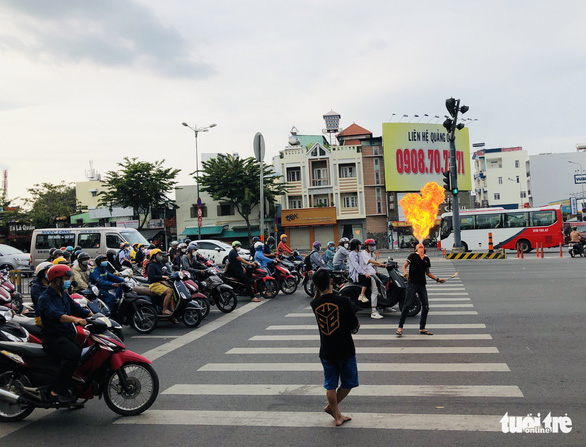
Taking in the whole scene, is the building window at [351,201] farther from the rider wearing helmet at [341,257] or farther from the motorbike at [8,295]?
the motorbike at [8,295]

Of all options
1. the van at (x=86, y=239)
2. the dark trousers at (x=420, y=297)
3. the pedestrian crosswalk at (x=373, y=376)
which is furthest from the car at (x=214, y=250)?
the dark trousers at (x=420, y=297)

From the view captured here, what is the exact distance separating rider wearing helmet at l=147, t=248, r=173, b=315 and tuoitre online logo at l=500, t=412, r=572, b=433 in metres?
7.46

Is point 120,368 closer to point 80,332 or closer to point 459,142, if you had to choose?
point 80,332

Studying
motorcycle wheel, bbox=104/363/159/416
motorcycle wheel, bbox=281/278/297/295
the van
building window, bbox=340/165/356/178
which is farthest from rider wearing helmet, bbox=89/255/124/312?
building window, bbox=340/165/356/178

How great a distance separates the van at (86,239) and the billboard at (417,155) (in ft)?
114

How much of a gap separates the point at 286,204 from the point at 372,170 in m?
9.48

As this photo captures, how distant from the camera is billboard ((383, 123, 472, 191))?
54594 mm

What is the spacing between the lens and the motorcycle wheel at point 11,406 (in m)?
5.72

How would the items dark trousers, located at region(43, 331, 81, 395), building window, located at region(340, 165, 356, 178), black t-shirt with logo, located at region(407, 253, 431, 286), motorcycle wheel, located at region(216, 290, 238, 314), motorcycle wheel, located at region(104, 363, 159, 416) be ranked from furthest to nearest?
1. building window, located at region(340, 165, 356, 178)
2. motorcycle wheel, located at region(216, 290, 238, 314)
3. black t-shirt with logo, located at region(407, 253, 431, 286)
4. motorcycle wheel, located at region(104, 363, 159, 416)
5. dark trousers, located at region(43, 331, 81, 395)

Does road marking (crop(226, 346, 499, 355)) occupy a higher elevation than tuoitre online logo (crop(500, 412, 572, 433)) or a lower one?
lower

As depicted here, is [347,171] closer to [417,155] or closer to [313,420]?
[417,155]

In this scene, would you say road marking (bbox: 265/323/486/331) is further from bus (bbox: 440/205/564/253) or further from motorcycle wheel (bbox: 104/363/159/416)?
bus (bbox: 440/205/564/253)

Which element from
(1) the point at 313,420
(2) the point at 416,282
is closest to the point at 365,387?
(1) the point at 313,420

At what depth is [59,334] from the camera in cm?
566
